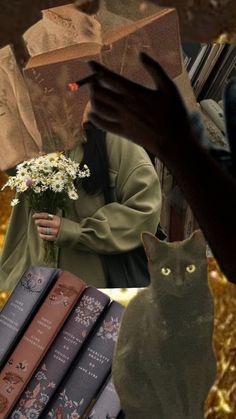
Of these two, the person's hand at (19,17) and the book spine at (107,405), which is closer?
the book spine at (107,405)

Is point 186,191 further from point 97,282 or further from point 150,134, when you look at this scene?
point 97,282

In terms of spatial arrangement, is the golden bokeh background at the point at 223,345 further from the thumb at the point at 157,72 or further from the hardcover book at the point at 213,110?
the thumb at the point at 157,72

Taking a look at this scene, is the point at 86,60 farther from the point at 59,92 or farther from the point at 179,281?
the point at 179,281

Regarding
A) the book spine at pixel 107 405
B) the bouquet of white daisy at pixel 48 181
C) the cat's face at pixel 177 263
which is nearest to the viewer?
the cat's face at pixel 177 263

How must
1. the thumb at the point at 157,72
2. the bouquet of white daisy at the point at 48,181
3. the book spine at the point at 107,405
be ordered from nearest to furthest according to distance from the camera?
1. the thumb at the point at 157,72
2. the book spine at the point at 107,405
3. the bouquet of white daisy at the point at 48,181

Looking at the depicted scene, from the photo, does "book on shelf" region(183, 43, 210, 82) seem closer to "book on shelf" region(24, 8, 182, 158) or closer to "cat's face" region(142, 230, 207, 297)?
"book on shelf" region(24, 8, 182, 158)

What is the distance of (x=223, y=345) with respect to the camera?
4.09 feet

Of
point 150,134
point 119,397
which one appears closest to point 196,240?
point 119,397

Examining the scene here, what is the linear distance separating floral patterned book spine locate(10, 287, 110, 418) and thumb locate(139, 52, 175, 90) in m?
0.49

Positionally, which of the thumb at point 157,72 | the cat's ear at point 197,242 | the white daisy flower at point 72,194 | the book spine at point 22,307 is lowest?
the book spine at point 22,307

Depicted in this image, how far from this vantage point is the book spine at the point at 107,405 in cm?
110

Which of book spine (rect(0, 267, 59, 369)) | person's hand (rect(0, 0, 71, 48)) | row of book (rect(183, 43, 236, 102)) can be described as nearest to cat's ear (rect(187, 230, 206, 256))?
book spine (rect(0, 267, 59, 369))

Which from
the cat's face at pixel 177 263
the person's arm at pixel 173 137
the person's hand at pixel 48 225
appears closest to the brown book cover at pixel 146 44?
the person's hand at pixel 48 225

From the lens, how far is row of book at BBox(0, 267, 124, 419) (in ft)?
3.64
